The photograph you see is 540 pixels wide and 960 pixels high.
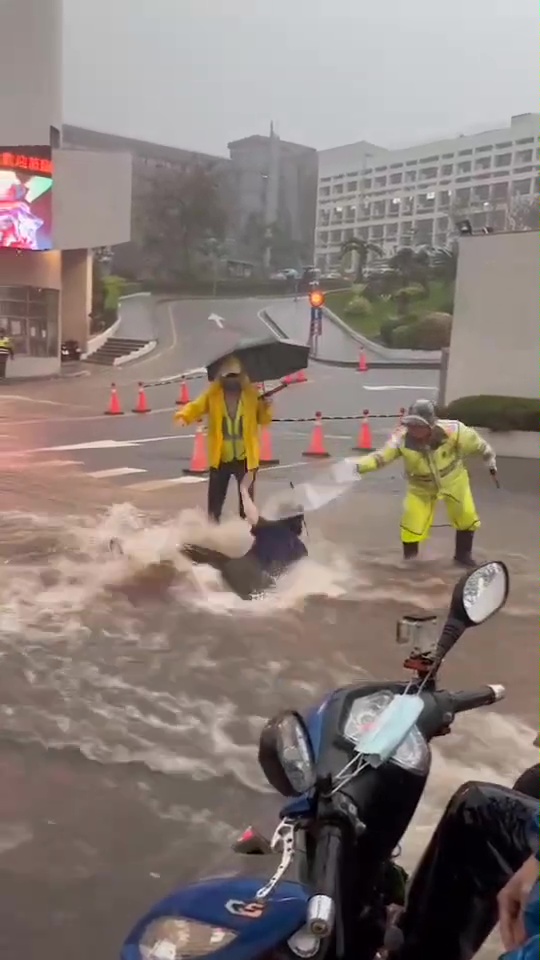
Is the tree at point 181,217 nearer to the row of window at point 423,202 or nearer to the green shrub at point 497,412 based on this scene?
the row of window at point 423,202

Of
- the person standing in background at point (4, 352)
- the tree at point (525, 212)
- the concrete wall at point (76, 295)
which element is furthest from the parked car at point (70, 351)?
the tree at point (525, 212)

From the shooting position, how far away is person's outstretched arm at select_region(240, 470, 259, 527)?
533cm

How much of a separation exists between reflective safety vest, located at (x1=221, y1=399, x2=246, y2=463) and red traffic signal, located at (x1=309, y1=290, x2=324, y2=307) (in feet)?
8.32

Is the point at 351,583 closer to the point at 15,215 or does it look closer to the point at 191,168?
the point at 191,168

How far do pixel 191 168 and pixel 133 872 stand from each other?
801cm

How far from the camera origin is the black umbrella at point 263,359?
561cm

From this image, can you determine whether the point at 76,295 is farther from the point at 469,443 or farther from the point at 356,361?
the point at 469,443

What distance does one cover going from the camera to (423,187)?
765cm

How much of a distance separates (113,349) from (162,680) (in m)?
8.79

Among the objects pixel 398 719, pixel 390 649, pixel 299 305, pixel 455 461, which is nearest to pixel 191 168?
pixel 299 305

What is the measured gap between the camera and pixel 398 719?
4.59 feet

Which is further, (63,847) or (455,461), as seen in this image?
(455,461)

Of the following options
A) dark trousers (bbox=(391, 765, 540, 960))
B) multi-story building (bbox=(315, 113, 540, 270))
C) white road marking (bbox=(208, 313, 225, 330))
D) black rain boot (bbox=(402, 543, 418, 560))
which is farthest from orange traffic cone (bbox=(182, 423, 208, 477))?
dark trousers (bbox=(391, 765, 540, 960))

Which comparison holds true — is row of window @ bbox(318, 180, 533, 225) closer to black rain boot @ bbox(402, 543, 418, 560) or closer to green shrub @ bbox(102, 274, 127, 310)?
black rain boot @ bbox(402, 543, 418, 560)
